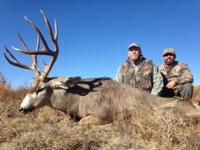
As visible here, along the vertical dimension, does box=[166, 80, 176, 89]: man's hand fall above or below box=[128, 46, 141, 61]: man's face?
below

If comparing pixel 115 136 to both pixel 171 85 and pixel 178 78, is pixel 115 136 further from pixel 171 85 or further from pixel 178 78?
pixel 178 78

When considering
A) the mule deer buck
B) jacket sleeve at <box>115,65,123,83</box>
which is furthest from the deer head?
jacket sleeve at <box>115,65,123,83</box>

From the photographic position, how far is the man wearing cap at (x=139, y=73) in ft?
23.5

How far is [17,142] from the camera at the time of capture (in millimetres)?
4023

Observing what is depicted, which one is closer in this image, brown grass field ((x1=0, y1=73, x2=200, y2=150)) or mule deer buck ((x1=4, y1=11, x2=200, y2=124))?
brown grass field ((x1=0, y1=73, x2=200, y2=150))

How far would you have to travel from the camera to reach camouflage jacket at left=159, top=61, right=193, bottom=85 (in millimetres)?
7695

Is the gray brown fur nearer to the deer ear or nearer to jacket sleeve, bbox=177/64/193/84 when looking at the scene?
the deer ear

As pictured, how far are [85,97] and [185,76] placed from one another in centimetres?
292

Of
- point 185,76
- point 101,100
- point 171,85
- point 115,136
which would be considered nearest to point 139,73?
point 171,85

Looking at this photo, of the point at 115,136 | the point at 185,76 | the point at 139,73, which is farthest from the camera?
the point at 185,76

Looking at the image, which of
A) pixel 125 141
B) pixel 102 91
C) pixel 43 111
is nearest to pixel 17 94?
pixel 43 111

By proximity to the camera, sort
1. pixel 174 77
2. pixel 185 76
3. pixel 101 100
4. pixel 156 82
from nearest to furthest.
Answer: pixel 101 100 < pixel 156 82 < pixel 185 76 < pixel 174 77

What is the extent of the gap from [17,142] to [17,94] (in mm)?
4925

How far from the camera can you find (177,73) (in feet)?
25.8
